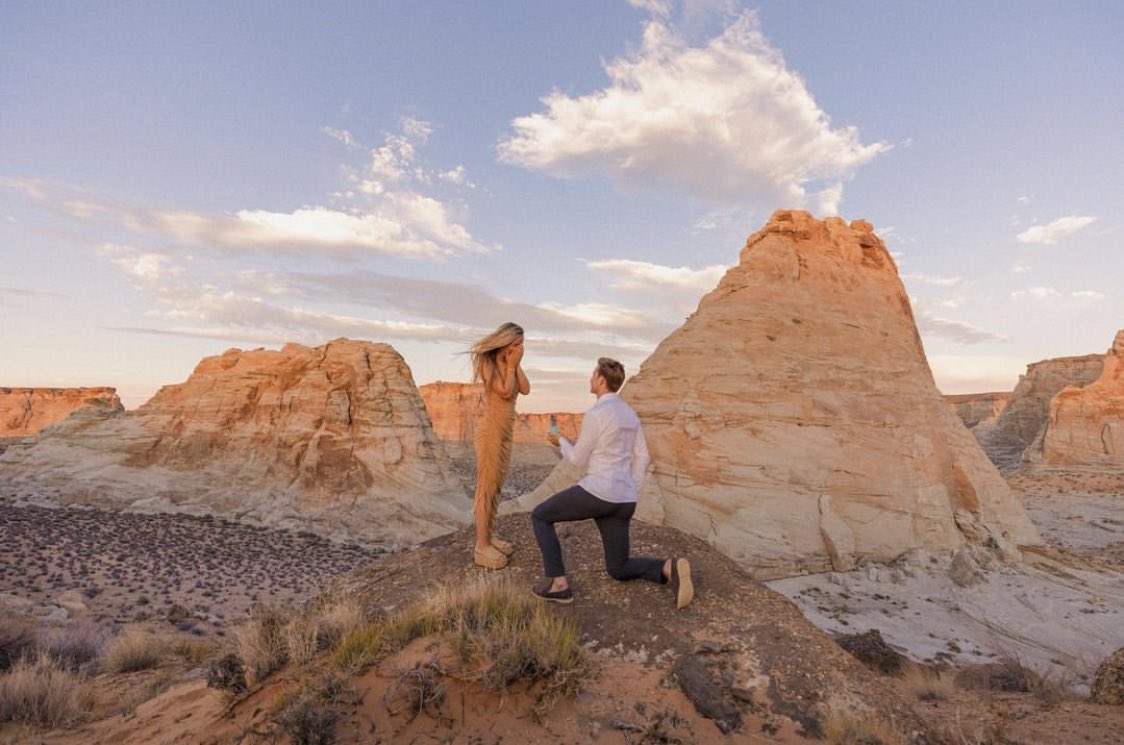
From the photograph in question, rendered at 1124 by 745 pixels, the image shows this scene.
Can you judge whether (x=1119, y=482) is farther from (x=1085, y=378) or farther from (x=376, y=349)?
(x=376, y=349)

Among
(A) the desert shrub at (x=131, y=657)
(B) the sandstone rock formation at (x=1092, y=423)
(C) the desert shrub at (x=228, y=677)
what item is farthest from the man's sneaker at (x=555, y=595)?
(B) the sandstone rock formation at (x=1092, y=423)

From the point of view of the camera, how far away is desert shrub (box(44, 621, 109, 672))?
7.62m

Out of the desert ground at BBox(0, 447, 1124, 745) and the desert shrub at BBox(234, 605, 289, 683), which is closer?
the desert ground at BBox(0, 447, 1124, 745)

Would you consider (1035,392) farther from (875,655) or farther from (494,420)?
(494,420)

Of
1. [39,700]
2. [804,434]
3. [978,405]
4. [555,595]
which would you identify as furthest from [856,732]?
[978,405]

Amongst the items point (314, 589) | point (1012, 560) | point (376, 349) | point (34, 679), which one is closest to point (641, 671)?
point (34, 679)

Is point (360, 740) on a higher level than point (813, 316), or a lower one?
lower

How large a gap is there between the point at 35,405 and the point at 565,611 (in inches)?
3826

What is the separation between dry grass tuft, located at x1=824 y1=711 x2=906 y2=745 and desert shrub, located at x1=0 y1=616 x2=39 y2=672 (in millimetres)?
9088

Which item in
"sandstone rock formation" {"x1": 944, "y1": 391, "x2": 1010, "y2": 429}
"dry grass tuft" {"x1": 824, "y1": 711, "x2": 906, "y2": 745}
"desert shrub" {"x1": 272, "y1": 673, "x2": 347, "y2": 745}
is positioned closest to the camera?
"desert shrub" {"x1": 272, "y1": 673, "x2": 347, "y2": 745}

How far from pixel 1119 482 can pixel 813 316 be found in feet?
120

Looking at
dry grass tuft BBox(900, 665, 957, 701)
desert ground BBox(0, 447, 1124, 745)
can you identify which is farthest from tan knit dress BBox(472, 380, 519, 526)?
dry grass tuft BBox(900, 665, 957, 701)

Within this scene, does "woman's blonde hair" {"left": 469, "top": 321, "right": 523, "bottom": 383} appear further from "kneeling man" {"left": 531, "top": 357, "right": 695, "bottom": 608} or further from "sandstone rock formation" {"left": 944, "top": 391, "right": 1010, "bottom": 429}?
"sandstone rock formation" {"left": 944, "top": 391, "right": 1010, "bottom": 429}

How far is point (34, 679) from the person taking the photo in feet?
17.4
